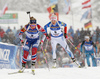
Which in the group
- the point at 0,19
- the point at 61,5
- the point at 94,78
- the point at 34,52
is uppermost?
the point at 61,5

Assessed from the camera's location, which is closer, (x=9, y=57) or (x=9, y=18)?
(x=9, y=57)

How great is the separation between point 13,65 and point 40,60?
3.60 metres

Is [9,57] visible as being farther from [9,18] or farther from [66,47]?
[9,18]

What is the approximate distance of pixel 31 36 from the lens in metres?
7.45

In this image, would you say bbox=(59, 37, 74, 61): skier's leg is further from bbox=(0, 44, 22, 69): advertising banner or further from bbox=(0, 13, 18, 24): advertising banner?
bbox=(0, 13, 18, 24): advertising banner

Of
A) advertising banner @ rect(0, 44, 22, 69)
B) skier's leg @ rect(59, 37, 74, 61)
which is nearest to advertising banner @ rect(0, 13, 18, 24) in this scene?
advertising banner @ rect(0, 44, 22, 69)

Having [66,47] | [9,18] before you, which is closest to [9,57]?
[66,47]

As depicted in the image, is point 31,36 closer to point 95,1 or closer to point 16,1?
point 16,1

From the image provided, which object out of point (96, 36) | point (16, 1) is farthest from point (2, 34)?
point (16, 1)

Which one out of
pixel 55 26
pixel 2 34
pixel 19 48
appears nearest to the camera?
pixel 55 26

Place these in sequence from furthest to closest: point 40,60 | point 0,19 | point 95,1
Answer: point 95,1
point 0,19
point 40,60

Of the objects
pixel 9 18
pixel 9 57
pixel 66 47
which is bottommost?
pixel 9 57

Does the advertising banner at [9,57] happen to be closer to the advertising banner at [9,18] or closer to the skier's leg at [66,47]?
the skier's leg at [66,47]

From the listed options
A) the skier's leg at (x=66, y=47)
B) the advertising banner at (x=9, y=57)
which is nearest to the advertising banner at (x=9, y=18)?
the advertising banner at (x=9, y=57)
